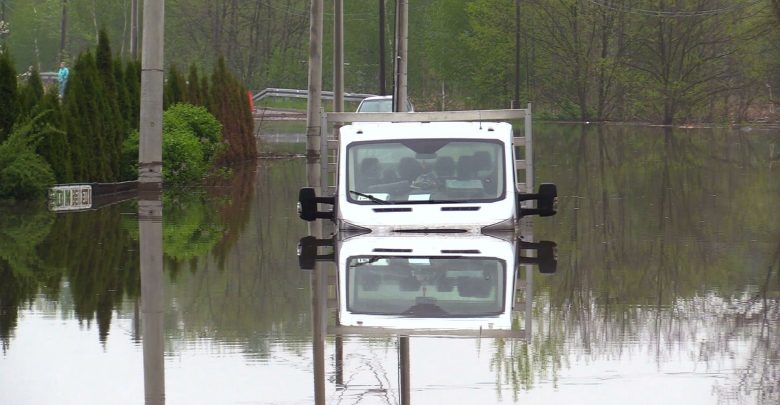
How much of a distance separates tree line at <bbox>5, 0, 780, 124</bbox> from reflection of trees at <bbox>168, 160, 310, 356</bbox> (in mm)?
48674

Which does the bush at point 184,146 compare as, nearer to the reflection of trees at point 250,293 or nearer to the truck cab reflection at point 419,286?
the reflection of trees at point 250,293

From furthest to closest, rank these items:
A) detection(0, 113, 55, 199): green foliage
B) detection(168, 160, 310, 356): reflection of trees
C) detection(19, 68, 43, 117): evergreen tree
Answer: detection(19, 68, 43, 117): evergreen tree → detection(0, 113, 55, 199): green foliage → detection(168, 160, 310, 356): reflection of trees

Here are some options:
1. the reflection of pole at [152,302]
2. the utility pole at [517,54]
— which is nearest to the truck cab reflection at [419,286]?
the reflection of pole at [152,302]

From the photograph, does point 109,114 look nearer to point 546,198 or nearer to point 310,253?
point 310,253

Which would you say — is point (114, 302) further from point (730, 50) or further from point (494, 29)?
point (494, 29)

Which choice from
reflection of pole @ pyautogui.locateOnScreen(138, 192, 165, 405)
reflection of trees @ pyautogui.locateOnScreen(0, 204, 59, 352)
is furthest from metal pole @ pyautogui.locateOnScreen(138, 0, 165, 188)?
reflection of trees @ pyautogui.locateOnScreen(0, 204, 59, 352)

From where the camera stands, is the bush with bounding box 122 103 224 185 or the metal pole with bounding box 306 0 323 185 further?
the metal pole with bounding box 306 0 323 185

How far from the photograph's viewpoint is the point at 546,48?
91938 mm

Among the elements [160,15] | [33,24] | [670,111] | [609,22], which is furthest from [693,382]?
[33,24]

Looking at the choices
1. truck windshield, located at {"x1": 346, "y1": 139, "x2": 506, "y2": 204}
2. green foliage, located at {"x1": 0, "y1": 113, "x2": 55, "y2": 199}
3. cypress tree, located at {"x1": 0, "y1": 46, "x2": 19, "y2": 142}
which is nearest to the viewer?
truck windshield, located at {"x1": 346, "y1": 139, "x2": 506, "y2": 204}

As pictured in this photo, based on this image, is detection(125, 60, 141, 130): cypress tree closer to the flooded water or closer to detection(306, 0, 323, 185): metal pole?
the flooded water

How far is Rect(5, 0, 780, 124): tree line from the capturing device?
81500 millimetres

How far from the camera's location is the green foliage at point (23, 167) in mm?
24478

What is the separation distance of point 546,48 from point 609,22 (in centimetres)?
512
